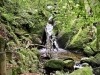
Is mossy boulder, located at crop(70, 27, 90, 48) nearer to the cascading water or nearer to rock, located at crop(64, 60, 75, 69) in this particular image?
the cascading water

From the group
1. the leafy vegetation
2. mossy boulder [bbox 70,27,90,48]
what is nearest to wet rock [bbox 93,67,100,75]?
the leafy vegetation

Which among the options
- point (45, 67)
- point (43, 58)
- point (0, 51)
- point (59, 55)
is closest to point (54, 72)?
point (45, 67)

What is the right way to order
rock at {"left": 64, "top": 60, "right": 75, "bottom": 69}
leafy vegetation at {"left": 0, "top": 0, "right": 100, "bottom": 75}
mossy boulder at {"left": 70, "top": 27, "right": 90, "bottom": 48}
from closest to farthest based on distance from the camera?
leafy vegetation at {"left": 0, "top": 0, "right": 100, "bottom": 75}
rock at {"left": 64, "top": 60, "right": 75, "bottom": 69}
mossy boulder at {"left": 70, "top": 27, "right": 90, "bottom": 48}

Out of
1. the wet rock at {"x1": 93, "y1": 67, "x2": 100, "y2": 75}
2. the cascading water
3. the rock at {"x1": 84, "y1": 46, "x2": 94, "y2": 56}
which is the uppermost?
the cascading water

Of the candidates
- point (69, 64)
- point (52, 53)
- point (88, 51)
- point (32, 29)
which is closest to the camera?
point (69, 64)

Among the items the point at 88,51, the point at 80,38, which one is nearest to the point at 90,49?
the point at 88,51

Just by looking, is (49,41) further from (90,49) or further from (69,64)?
(69,64)

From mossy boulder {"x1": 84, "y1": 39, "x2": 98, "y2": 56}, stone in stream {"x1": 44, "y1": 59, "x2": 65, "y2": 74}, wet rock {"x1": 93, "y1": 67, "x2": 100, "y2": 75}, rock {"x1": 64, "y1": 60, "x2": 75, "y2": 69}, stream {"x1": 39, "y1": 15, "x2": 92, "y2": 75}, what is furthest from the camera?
mossy boulder {"x1": 84, "y1": 39, "x2": 98, "y2": 56}

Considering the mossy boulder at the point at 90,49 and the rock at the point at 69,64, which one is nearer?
the rock at the point at 69,64

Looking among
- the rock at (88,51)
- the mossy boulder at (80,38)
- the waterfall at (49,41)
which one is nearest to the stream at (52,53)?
the waterfall at (49,41)

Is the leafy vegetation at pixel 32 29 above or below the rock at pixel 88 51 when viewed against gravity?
above

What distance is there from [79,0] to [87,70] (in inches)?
231

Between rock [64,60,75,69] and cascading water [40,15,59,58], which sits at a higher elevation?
cascading water [40,15,59,58]

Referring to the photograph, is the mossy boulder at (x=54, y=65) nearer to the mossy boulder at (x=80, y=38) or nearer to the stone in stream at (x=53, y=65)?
the stone in stream at (x=53, y=65)
